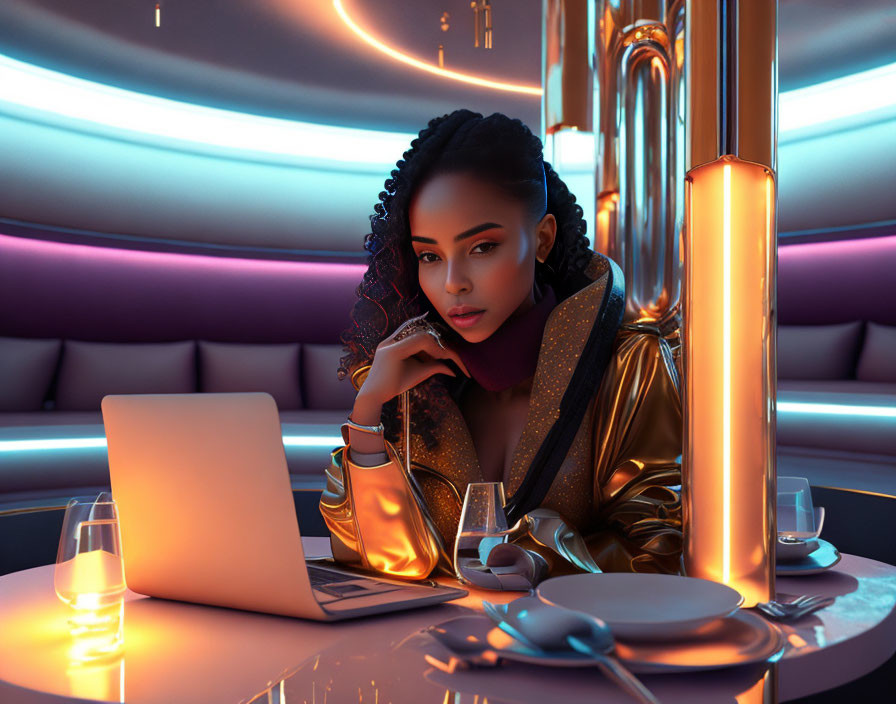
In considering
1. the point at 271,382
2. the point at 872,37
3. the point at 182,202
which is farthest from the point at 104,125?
the point at 872,37

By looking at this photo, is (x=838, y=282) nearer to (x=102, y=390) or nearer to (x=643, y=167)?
(x=643, y=167)

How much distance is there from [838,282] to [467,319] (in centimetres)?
396

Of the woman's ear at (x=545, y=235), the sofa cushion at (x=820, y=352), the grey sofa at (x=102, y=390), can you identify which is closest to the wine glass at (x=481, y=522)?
the woman's ear at (x=545, y=235)

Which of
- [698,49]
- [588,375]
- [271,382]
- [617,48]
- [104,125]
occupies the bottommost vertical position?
[271,382]

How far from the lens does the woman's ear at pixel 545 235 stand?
1287 millimetres

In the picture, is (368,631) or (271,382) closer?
(368,631)

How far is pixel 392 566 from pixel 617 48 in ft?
3.74

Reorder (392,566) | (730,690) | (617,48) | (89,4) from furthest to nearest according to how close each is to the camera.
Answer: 1. (89,4)
2. (617,48)
3. (392,566)
4. (730,690)

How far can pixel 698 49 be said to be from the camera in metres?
0.65

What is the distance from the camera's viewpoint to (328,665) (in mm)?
553

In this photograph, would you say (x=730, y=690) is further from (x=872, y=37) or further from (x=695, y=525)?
(x=872, y=37)

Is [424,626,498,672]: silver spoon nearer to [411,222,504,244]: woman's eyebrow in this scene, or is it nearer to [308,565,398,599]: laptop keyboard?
[308,565,398,599]: laptop keyboard

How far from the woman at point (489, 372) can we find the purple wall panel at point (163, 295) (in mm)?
3727

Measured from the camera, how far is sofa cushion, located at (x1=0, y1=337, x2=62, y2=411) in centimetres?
396
